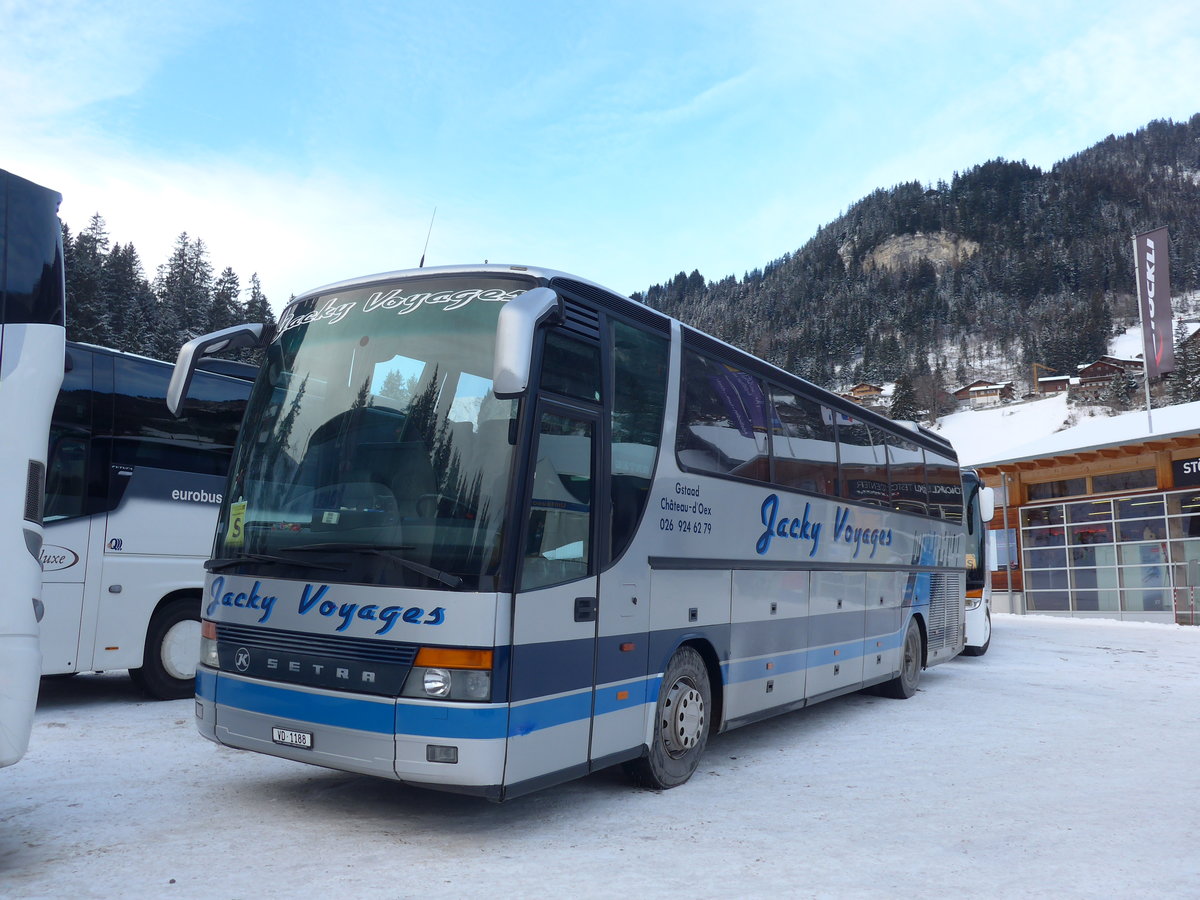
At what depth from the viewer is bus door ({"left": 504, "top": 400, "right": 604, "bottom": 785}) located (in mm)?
4863

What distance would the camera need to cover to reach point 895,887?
175 inches

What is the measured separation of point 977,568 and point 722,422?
1113cm

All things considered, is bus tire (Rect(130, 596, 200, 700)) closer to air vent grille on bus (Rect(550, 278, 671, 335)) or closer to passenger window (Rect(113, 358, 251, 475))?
passenger window (Rect(113, 358, 251, 475))

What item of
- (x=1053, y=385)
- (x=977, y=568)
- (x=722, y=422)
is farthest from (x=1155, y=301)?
(x=1053, y=385)

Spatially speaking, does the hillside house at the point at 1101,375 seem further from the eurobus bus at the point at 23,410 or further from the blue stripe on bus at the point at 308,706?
the eurobus bus at the point at 23,410

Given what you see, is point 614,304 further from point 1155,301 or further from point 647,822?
point 1155,301

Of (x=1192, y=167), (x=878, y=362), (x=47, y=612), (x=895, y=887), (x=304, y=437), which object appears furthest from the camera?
(x=1192, y=167)

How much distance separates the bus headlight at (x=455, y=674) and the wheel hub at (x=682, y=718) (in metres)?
1.88

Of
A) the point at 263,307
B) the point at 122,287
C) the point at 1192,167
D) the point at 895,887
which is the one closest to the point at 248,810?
the point at 895,887

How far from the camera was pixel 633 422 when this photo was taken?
19.7 feet

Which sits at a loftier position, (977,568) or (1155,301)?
(1155,301)

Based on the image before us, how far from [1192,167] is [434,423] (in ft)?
742

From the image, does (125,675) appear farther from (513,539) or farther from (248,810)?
(513,539)

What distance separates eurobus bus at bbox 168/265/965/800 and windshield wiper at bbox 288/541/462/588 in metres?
0.01
